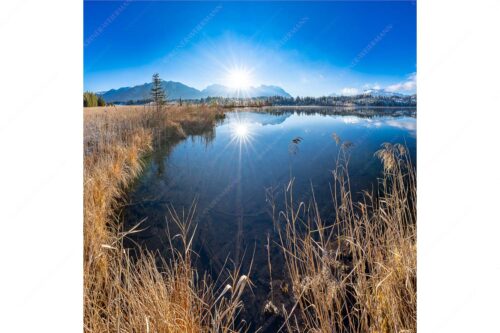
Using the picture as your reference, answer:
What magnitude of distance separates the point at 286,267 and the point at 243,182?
205 centimetres

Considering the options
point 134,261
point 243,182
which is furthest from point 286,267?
point 243,182

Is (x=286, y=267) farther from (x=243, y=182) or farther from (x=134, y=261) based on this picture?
(x=243, y=182)

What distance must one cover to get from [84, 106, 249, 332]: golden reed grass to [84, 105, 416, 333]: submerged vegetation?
0.01 metres

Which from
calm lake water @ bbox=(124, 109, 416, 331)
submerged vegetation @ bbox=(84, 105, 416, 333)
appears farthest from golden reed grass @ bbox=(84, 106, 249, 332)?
calm lake water @ bbox=(124, 109, 416, 331)

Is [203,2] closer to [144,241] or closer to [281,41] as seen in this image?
[281,41]

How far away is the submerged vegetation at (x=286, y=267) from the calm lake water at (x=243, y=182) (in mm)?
169

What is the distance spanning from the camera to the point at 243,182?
4434mm

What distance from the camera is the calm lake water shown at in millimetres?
2896

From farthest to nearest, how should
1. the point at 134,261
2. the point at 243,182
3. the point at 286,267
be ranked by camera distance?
the point at 243,182 < the point at 134,261 < the point at 286,267
